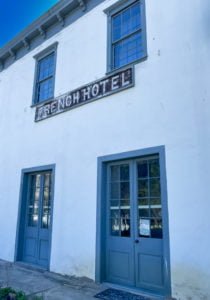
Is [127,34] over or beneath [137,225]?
over

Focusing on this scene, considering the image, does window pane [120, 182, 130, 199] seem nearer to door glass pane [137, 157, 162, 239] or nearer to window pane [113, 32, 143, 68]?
door glass pane [137, 157, 162, 239]

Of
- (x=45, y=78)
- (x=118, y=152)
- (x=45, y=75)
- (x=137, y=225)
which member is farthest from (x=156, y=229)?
(x=45, y=75)

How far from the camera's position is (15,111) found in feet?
29.4

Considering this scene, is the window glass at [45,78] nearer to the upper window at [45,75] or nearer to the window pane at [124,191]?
the upper window at [45,75]

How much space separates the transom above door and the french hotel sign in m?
1.75

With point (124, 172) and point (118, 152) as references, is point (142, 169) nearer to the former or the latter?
point (124, 172)

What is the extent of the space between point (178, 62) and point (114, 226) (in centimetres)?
370

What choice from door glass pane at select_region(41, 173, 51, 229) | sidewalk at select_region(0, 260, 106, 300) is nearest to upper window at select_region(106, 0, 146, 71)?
door glass pane at select_region(41, 173, 51, 229)

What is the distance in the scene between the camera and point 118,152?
5.62 meters

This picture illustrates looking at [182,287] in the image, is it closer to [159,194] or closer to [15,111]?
[159,194]

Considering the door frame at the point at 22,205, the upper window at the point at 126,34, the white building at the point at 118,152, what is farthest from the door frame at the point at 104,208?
the upper window at the point at 126,34

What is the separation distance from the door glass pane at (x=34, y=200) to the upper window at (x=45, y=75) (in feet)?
8.45

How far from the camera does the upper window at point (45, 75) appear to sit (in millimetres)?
8180

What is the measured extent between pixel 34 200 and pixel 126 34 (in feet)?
17.4
